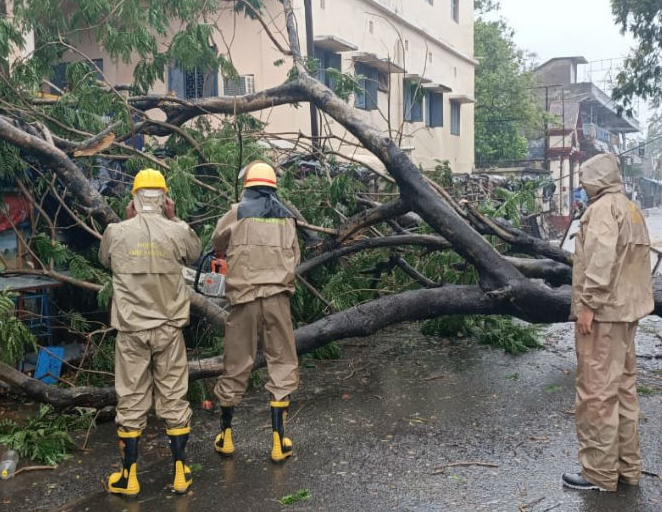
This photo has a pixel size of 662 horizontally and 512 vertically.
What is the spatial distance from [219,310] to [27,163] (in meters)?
2.20

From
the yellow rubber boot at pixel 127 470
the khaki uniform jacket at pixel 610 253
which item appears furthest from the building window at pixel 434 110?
the yellow rubber boot at pixel 127 470

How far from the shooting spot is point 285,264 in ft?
14.9

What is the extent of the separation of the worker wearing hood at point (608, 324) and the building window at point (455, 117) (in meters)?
21.7

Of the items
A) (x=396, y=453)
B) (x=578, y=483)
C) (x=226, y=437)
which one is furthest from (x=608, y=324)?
(x=226, y=437)

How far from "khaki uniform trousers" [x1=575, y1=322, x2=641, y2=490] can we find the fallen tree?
140 centimetres

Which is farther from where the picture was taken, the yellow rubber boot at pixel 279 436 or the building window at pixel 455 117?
the building window at pixel 455 117

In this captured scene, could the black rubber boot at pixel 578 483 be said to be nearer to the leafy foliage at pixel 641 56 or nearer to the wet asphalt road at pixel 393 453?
the wet asphalt road at pixel 393 453

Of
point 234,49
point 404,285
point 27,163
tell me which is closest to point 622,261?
point 404,285

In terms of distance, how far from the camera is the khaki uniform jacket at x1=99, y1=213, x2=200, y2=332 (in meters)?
4.05

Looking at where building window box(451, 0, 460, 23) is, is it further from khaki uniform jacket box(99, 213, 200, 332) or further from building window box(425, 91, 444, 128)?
khaki uniform jacket box(99, 213, 200, 332)

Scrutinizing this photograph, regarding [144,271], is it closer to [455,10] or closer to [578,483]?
[578,483]

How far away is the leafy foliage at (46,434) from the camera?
452 cm

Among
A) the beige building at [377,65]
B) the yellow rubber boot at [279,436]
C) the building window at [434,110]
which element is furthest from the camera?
the building window at [434,110]

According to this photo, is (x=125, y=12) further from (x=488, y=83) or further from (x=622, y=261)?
(x=488, y=83)
